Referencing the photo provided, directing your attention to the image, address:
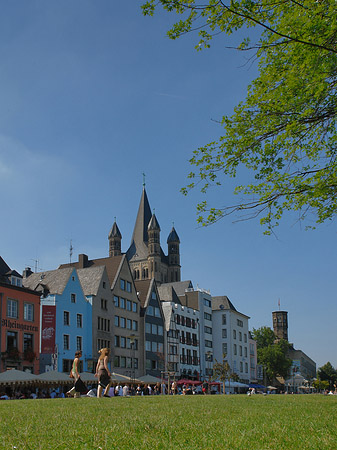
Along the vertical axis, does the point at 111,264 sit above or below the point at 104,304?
above

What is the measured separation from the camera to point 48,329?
5453 centimetres

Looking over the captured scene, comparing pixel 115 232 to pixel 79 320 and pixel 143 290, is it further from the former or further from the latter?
pixel 79 320

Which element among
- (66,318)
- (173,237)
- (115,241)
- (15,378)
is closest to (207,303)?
(66,318)

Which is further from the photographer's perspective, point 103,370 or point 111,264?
point 111,264

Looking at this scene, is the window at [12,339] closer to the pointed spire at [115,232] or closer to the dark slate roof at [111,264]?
the dark slate roof at [111,264]

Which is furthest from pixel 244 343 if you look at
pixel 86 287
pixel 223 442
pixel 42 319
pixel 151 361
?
pixel 223 442

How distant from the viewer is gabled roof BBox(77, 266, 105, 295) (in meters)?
65.4

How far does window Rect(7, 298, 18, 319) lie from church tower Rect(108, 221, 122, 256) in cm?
12132

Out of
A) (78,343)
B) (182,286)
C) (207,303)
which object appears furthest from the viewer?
(182,286)

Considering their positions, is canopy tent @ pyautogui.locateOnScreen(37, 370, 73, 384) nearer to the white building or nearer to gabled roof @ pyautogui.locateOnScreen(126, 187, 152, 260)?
the white building

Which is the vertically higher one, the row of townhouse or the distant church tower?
the distant church tower

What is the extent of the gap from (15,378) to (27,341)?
17.4 metres

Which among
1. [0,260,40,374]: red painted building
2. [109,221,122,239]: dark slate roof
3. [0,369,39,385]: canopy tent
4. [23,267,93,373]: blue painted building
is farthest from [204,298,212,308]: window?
[109,221,122,239]: dark slate roof

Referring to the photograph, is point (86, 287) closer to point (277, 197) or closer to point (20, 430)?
point (277, 197)
